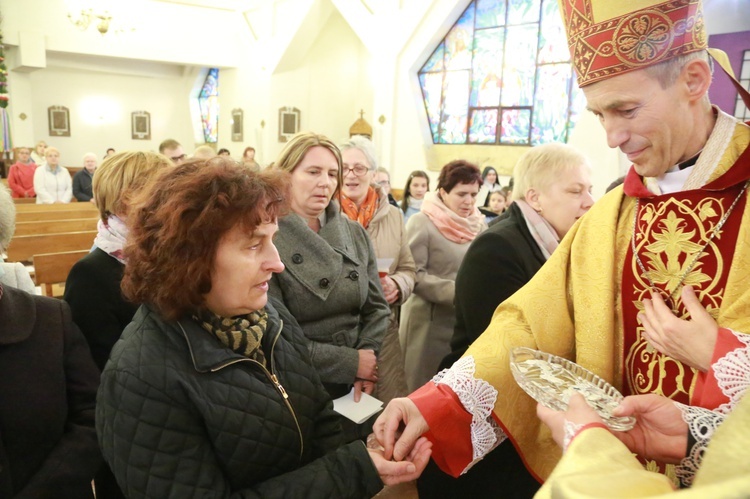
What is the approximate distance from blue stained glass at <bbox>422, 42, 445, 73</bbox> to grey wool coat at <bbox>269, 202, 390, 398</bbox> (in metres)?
10.4

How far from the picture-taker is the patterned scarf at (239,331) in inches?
56.8

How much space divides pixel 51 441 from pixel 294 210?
130cm

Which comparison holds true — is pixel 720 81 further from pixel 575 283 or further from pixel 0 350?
pixel 0 350

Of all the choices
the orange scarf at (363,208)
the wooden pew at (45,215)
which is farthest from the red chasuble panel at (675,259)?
the wooden pew at (45,215)

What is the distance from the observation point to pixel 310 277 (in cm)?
234

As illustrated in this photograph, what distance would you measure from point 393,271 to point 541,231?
3.88 feet

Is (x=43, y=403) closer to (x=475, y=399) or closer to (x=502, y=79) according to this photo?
(x=475, y=399)

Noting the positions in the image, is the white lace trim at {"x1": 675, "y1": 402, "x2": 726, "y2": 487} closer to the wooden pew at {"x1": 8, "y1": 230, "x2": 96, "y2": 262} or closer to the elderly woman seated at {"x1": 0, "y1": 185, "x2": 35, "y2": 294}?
the elderly woman seated at {"x1": 0, "y1": 185, "x2": 35, "y2": 294}

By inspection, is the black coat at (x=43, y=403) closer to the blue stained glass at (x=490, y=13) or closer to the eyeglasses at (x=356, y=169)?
the eyeglasses at (x=356, y=169)

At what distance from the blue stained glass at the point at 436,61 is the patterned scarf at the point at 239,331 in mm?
11494

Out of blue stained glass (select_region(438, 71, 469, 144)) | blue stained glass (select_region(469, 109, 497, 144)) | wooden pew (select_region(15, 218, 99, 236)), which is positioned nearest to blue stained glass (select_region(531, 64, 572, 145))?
blue stained glass (select_region(469, 109, 497, 144))

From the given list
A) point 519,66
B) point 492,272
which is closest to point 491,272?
point 492,272

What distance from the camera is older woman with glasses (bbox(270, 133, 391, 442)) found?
7.66 ft

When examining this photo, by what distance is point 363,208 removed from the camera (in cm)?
351
